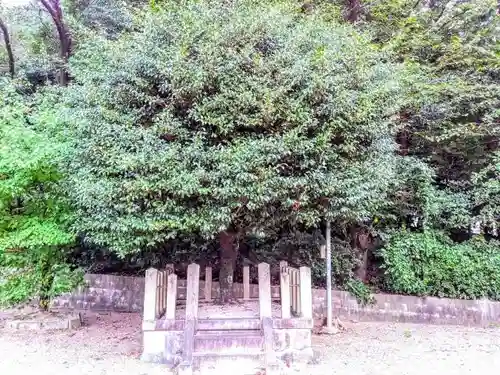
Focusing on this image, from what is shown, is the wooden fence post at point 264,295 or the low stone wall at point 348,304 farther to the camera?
the low stone wall at point 348,304

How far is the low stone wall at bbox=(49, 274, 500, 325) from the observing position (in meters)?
6.55

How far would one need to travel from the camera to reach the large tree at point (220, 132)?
4.18m

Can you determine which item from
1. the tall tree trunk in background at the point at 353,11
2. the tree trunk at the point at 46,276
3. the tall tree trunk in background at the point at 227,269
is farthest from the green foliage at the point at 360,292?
the tall tree trunk in background at the point at 353,11

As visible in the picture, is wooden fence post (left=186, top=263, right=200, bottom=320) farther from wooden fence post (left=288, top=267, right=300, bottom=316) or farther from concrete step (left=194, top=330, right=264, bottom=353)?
wooden fence post (left=288, top=267, right=300, bottom=316)

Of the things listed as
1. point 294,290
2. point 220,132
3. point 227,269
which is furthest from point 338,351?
point 220,132

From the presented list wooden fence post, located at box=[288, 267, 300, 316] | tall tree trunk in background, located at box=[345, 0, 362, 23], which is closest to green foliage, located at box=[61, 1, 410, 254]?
wooden fence post, located at box=[288, 267, 300, 316]

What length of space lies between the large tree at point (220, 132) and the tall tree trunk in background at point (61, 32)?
586 centimetres

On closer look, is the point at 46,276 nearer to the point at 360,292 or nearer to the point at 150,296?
the point at 150,296

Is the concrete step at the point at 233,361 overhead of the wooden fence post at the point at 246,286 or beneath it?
beneath

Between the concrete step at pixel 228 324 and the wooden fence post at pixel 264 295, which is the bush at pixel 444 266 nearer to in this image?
the wooden fence post at pixel 264 295

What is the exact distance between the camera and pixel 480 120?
7312 millimetres

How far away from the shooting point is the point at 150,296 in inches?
184

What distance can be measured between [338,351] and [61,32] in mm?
9723

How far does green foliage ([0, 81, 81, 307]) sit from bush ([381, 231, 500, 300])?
5249 millimetres
